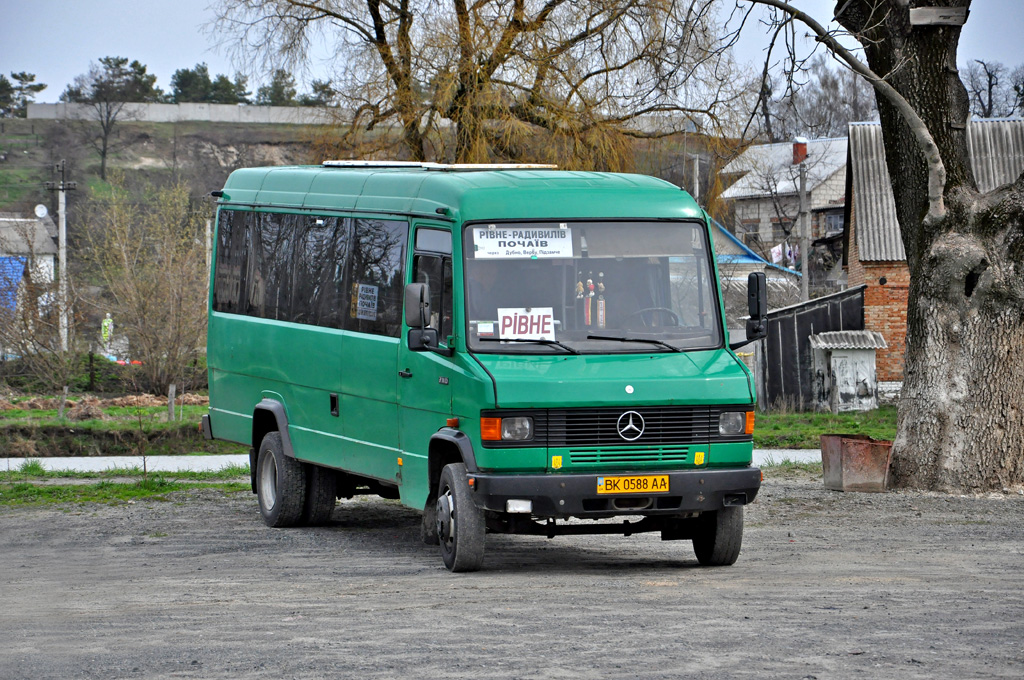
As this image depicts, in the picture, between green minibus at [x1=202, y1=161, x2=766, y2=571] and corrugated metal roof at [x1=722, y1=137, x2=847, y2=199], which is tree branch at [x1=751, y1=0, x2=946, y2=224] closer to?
green minibus at [x1=202, y1=161, x2=766, y2=571]

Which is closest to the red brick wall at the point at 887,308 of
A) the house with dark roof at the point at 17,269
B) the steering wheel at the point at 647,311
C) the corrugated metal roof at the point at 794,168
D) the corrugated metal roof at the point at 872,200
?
the corrugated metal roof at the point at 872,200

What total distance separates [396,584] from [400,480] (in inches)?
67.6

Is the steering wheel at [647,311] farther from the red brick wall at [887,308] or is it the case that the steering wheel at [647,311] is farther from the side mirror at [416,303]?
the red brick wall at [887,308]

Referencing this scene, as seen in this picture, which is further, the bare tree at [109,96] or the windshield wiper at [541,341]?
the bare tree at [109,96]

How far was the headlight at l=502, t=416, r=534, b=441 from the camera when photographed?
9.16 meters

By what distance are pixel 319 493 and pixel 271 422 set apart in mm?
999

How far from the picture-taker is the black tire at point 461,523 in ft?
31.1

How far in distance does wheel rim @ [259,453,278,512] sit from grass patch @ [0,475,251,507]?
247 cm

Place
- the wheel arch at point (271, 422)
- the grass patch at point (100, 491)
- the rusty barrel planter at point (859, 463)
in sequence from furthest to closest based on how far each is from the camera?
the grass patch at point (100, 491) < the rusty barrel planter at point (859, 463) < the wheel arch at point (271, 422)

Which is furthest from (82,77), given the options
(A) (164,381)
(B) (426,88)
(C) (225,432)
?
(C) (225,432)

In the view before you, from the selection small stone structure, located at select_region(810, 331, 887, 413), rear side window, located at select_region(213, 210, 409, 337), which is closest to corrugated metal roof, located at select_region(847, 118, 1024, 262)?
small stone structure, located at select_region(810, 331, 887, 413)

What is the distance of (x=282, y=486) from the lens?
12.9m

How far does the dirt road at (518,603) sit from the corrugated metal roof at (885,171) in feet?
65.5

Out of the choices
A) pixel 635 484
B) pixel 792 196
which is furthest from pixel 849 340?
pixel 792 196
